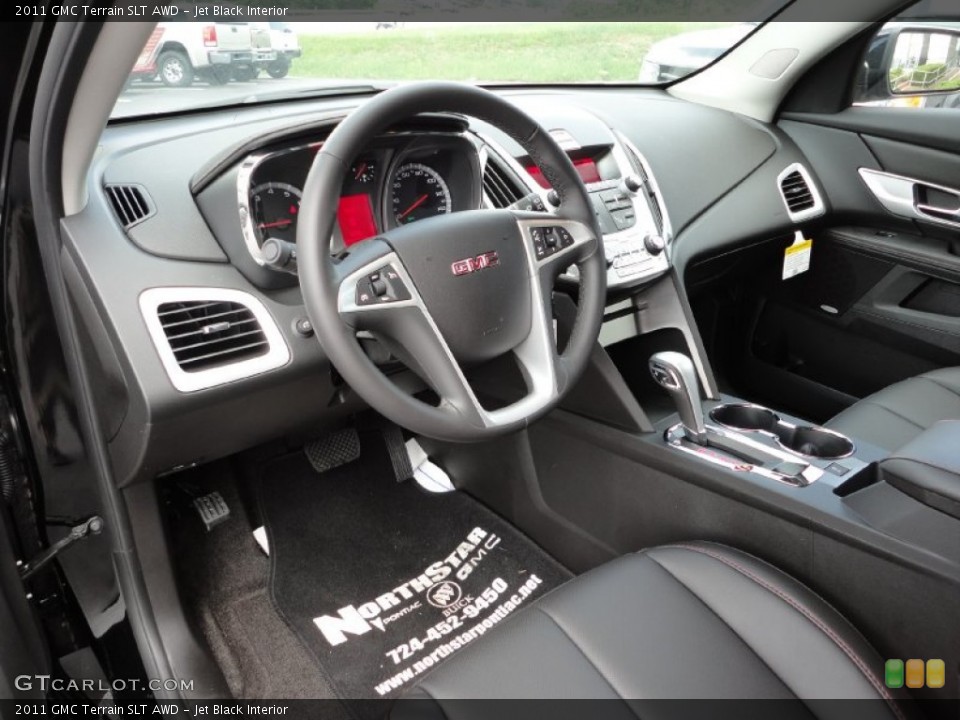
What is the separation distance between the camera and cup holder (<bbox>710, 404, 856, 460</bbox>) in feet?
4.77

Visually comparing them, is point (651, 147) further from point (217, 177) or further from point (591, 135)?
Result: point (217, 177)

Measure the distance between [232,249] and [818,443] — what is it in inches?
44.0

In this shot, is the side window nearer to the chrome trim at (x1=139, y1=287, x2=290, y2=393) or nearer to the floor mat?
the floor mat

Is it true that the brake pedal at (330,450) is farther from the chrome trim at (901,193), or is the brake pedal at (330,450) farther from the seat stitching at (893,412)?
the chrome trim at (901,193)

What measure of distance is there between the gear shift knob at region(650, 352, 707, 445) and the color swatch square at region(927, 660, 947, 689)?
20.9 inches

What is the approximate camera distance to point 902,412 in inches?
69.7

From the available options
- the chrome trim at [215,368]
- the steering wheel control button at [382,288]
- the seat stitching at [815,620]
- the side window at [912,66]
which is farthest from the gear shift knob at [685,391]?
the side window at [912,66]

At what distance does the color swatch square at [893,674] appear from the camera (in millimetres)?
1087

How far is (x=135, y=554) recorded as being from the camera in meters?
1.53

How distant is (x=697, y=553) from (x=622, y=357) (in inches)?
28.8

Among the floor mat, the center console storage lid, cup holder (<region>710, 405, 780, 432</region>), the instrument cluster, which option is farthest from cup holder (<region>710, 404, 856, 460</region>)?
the instrument cluster

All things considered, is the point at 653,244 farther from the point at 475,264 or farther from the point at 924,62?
the point at 924,62


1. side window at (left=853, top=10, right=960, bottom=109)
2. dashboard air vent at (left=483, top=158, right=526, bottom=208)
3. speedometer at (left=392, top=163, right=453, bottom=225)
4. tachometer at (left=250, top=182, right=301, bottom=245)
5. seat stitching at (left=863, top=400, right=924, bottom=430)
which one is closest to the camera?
tachometer at (left=250, top=182, right=301, bottom=245)

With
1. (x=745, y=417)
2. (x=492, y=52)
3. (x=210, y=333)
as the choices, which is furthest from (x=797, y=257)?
(x=210, y=333)
